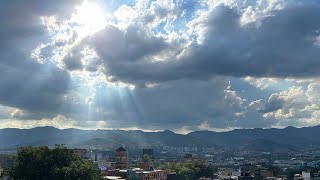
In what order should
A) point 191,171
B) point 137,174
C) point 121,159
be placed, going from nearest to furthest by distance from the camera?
point 137,174
point 191,171
point 121,159

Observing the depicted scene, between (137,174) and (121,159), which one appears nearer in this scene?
(137,174)

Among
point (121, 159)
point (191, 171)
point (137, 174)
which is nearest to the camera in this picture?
point (137, 174)

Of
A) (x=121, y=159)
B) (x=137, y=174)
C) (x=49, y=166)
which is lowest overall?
(x=137, y=174)

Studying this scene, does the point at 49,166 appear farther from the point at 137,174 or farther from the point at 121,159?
the point at 121,159

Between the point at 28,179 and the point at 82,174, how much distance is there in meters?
5.98

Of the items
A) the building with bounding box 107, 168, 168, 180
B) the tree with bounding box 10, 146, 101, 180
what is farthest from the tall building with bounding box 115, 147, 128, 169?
the tree with bounding box 10, 146, 101, 180

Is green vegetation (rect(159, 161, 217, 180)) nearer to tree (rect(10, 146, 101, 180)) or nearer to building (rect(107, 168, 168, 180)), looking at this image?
building (rect(107, 168, 168, 180))

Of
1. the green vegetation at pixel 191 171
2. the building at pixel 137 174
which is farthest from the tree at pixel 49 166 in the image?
the green vegetation at pixel 191 171

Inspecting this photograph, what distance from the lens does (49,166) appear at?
5394 cm

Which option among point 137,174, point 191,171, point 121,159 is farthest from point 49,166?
point 191,171

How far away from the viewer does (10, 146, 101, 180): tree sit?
172 feet

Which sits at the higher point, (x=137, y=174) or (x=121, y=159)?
(x=121, y=159)

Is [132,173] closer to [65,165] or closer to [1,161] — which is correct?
[65,165]

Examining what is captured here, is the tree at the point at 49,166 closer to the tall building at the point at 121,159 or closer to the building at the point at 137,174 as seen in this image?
the building at the point at 137,174
